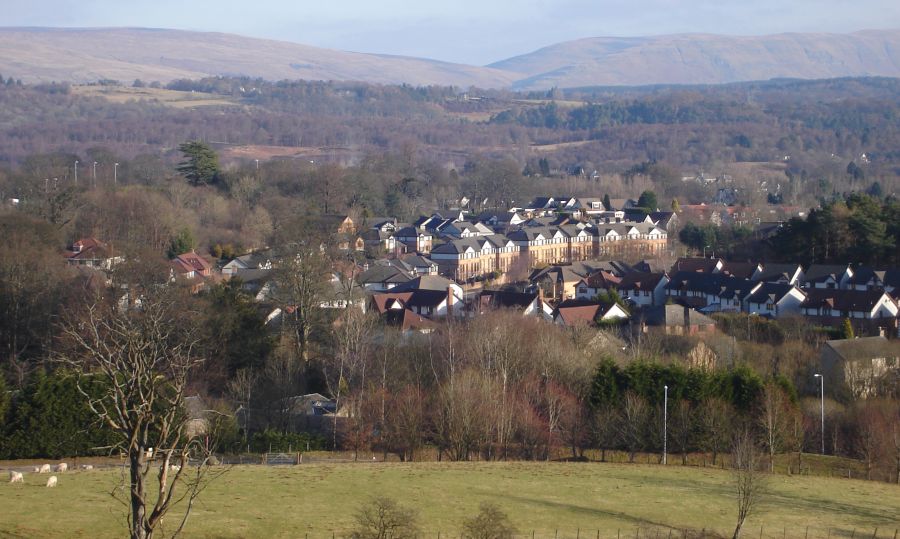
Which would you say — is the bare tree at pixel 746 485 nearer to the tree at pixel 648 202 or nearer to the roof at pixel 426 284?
the roof at pixel 426 284

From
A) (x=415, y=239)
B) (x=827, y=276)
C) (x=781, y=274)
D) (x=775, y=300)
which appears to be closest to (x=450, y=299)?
(x=775, y=300)

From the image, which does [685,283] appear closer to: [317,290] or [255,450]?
[317,290]

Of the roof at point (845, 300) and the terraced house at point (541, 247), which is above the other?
the roof at point (845, 300)

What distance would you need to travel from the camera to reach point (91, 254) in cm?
3453

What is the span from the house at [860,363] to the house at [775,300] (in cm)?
620

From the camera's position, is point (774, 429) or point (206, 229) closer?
point (774, 429)

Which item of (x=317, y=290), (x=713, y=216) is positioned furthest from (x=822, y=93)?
(x=317, y=290)

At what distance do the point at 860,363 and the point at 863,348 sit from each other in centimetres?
96

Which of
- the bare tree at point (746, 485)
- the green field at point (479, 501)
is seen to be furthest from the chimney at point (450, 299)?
the bare tree at point (746, 485)

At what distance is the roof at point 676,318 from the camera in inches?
1145

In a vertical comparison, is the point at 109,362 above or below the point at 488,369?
above

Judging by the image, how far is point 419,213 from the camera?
5969 centimetres

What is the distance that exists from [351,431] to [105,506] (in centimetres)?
612

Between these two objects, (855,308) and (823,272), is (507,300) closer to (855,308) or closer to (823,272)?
(855,308)
